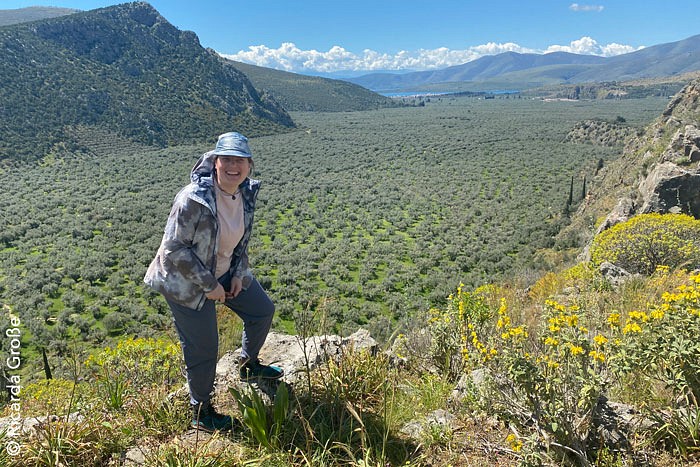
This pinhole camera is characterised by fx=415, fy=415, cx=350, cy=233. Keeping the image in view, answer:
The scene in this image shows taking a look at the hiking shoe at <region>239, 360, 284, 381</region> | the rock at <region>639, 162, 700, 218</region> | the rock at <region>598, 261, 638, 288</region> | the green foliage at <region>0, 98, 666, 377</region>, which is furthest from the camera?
the green foliage at <region>0, 98, 666, 377</region>

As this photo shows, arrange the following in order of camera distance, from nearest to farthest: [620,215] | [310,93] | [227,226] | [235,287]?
[227,226]
[235,287]
[620,215]
[310,93]

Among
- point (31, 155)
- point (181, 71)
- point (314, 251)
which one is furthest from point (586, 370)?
point (181, 71)

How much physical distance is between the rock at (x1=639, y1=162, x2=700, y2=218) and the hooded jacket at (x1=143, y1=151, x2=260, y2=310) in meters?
10.9

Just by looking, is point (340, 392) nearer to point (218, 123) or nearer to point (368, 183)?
point (368, 183)

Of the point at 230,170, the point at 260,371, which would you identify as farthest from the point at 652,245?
Answer: the point at 230,170

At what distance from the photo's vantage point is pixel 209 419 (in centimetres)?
267

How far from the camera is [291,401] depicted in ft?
9.21

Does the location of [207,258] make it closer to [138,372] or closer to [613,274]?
[138,372]

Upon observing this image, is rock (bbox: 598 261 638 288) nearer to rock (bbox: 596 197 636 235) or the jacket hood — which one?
the jacket hood

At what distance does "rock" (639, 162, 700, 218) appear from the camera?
9.73 meters

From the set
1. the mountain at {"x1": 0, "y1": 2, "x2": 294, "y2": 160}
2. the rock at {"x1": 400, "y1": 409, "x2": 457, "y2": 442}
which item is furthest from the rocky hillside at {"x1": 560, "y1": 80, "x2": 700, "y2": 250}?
the mountain at {"x1": 0, "y1": 2, "x2": 294, "y2": 160}

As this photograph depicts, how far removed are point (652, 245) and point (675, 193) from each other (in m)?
4.36

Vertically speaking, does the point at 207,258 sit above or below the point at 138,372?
above

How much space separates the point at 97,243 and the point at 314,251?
10.7 m
